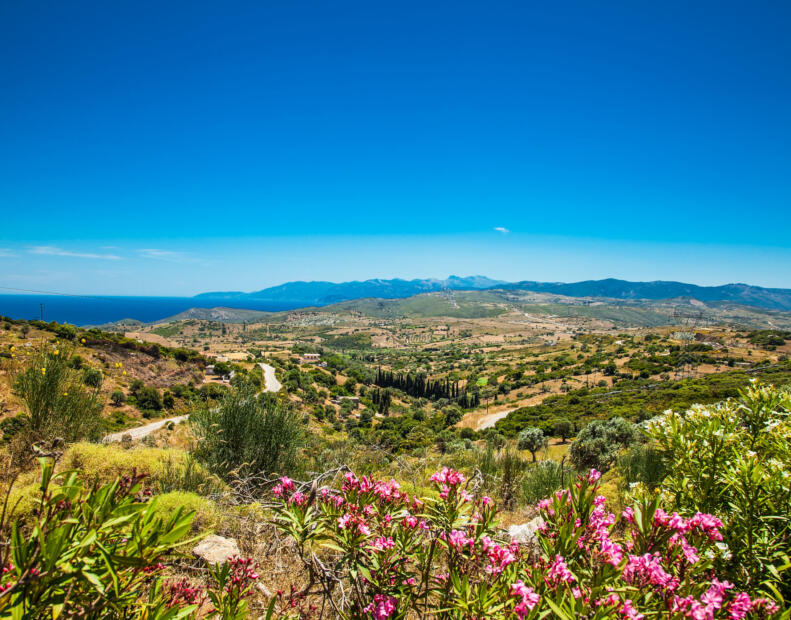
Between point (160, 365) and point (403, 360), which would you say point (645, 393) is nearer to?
point (160, 365)

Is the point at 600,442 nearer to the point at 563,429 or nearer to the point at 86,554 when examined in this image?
the point at 563,429

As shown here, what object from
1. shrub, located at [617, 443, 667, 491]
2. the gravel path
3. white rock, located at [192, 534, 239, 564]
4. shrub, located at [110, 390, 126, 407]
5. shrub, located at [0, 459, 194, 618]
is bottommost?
the gravel path

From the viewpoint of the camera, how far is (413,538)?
2.46 meters

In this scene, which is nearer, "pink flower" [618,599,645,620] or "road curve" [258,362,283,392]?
"pink flower" [618,599,645,620]

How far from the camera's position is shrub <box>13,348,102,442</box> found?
22.7ft

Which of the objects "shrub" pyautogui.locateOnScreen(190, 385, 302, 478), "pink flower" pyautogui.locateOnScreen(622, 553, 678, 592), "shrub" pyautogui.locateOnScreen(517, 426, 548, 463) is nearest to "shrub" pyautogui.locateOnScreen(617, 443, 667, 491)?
"pink flower" pyautogui.locateOnScreen(622, 553, 678, 592)

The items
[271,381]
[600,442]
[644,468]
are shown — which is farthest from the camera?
[271,381]

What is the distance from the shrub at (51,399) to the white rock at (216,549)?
14.8ft

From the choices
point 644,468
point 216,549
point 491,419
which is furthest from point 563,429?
point 216,549

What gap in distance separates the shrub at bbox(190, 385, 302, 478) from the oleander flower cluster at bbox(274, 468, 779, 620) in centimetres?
556

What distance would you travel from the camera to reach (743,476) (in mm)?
3139

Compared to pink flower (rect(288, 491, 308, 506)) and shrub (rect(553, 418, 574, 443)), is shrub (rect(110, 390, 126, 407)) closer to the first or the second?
pink flower (rect(288, 491, 308, 506))

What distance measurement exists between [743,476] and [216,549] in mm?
5605

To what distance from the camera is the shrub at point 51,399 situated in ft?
22.7
